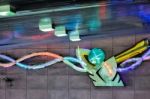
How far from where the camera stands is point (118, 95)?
5.50 meters

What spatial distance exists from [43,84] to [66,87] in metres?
0.46

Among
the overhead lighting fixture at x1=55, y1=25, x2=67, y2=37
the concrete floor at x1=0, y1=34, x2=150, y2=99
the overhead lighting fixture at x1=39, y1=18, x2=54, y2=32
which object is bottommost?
the concrete floor at x1=0, y1=34, x2=150, y2=99

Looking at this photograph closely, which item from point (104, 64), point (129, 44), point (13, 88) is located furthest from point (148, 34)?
point (13, 88)

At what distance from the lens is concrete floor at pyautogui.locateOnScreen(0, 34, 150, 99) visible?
5430 millimetres

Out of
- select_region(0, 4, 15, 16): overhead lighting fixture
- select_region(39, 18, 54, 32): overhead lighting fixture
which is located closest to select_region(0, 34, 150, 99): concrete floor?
select_region(39, 18, 54, 32): overhead lighting fixture

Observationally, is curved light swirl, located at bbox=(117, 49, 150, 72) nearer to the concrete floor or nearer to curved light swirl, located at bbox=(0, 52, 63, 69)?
the concrete floor

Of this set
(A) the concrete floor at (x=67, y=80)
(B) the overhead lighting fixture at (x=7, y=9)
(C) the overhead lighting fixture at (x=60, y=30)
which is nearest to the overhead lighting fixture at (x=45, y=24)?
(C) the overhead lighting fixture at (x=60, y=30)

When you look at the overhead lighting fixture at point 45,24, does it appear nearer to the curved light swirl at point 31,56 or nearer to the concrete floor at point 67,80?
the concrete floor at point 67,80

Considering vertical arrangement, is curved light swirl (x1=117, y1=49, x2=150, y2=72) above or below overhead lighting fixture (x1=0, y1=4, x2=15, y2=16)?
below

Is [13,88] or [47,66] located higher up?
[47,66]

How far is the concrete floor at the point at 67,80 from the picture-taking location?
17.8ft

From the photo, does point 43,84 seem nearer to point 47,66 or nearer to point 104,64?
point 47,66

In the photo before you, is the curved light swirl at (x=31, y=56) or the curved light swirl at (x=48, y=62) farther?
the curved light swirl at (x=31, y=56)

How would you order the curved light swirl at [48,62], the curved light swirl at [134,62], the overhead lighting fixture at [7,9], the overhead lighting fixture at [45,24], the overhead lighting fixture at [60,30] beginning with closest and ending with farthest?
1. the overhead lighting fixture at [7,9]
2. the overhead lighting fixture at [45,24]
3. the overhead lighting fixture at [60,30]
4. the curved light swirl at [134,62]
5. the curved light swirl at [48,62]
